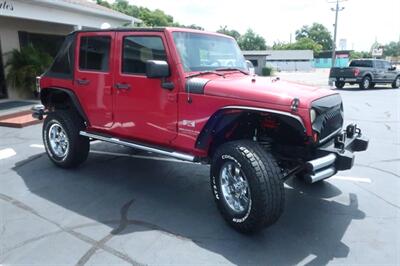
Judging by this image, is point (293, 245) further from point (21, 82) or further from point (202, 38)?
point (21, 82)

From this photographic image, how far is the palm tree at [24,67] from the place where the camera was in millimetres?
12398

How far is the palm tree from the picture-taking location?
12.4m

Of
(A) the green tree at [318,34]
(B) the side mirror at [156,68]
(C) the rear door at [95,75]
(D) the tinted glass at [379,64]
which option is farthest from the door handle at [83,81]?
(A) the green tree at [318,34]

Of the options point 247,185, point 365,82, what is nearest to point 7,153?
point 247,185

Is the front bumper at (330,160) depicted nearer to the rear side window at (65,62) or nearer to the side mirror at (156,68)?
the side mirror at (156,68)

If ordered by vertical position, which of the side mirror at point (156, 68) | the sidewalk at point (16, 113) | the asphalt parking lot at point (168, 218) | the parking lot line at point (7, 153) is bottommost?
the asphalt parking lot at point (168, 218)

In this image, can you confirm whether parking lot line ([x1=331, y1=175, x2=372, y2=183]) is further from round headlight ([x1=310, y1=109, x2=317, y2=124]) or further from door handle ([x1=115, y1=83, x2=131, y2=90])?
door handle ([x1=115, y1=83, x2=131, y2=90])

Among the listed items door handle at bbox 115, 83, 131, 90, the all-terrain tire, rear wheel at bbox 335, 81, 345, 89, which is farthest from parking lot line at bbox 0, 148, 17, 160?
rear wheel at bbox 335, 81, 345, 89

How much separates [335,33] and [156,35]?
105 ft

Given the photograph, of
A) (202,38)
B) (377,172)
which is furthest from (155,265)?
(377,172)

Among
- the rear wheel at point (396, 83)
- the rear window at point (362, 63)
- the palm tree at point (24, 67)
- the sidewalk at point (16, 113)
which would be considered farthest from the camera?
the rear wheel at point (396, 83)

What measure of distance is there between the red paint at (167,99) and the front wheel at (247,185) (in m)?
0.41

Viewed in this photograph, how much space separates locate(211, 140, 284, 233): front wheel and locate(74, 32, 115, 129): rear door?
193 centimetres

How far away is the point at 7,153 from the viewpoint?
21.4 ft
